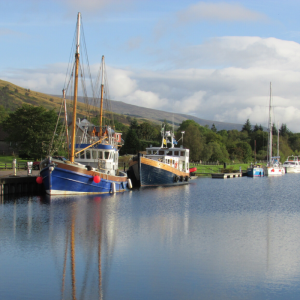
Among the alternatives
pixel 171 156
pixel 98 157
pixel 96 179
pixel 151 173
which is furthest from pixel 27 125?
pixel 96 179

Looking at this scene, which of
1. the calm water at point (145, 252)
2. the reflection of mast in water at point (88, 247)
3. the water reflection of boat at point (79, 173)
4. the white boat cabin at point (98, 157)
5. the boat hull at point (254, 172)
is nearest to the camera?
the calm water at point (145, 252)

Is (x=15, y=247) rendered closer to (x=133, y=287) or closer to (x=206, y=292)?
(x=133, y=287)

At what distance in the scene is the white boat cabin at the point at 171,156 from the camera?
54000 millimetres

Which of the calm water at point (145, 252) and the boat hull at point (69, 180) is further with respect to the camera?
the boat hull at point (69, 180)

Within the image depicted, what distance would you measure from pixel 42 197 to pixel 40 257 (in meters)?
20.1

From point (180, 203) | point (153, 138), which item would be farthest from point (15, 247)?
point (153, 138)

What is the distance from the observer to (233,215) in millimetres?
30562

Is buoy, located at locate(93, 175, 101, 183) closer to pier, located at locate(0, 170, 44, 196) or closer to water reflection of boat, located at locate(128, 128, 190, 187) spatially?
pier, located at locate(0, 170, 44, 196)

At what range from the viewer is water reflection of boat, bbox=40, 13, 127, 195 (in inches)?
1407

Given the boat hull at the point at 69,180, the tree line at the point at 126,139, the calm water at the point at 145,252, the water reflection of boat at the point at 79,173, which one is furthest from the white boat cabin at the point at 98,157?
the calm water at the point at 145,252

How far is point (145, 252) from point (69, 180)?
19.2 m

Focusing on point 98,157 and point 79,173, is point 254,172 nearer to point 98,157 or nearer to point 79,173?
point 98,157

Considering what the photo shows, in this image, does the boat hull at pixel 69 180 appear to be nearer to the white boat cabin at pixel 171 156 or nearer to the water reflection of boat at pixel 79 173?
the water reflection of boat at pixel 79 173

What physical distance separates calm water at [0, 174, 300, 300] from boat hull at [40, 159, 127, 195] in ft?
9.46
